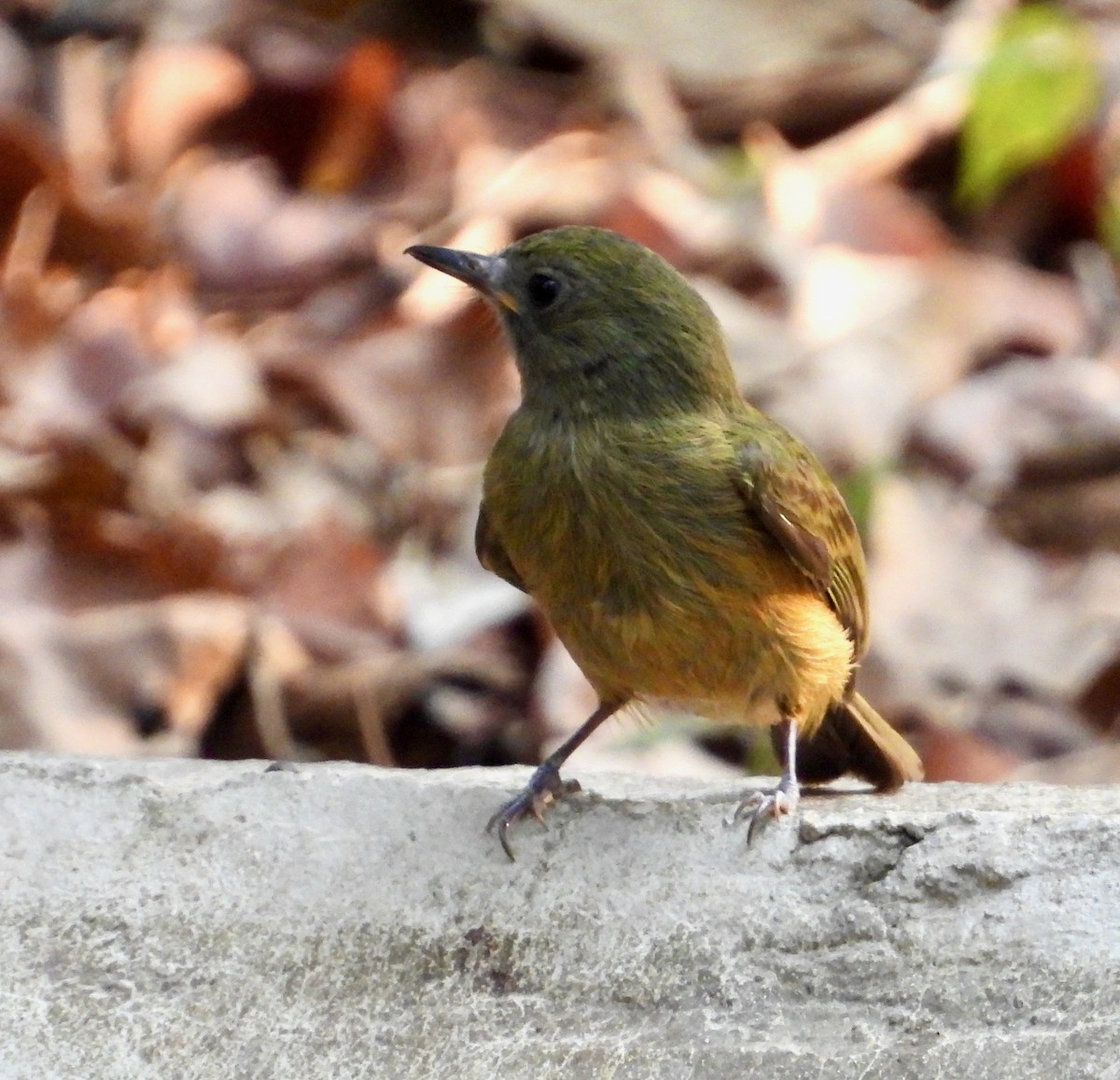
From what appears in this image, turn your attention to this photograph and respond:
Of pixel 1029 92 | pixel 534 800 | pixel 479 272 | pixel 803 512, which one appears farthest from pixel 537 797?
pixel 1029 92

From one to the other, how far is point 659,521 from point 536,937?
2.63ft

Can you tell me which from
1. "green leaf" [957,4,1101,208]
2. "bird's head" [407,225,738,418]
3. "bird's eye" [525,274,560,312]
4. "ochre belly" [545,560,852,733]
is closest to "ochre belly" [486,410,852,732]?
"ochre belly" [545,560,852,733]

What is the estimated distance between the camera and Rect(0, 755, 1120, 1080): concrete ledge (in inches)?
121

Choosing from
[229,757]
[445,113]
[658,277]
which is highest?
[658,277]

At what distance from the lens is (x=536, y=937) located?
3312 millimetres

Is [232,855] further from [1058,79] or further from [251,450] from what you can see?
[1058,79]

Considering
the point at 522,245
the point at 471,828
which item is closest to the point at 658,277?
the point at 522,245

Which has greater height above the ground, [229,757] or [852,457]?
[852,457]

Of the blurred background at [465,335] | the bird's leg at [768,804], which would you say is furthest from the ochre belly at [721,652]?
the blurred background at [465,335]

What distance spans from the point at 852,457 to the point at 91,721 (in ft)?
8.19

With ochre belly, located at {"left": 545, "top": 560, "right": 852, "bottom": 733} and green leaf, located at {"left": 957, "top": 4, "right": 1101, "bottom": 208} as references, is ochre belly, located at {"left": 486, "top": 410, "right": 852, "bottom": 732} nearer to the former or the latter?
ochre belly, located at {"left": 545, "top": 560, "right": 852, "bottom": 733}

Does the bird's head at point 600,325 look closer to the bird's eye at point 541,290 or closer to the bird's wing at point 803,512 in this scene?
the bird's eye at point 541,290

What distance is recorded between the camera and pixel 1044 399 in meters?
6.96

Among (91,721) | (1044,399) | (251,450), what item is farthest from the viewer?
(1044,399)
